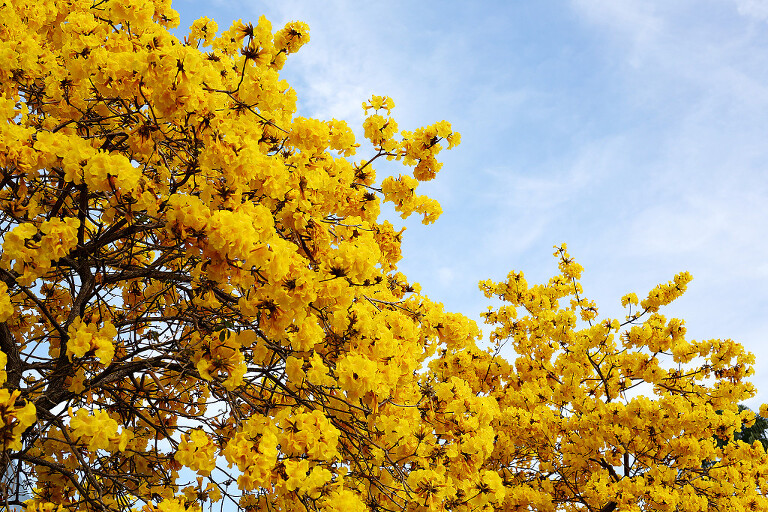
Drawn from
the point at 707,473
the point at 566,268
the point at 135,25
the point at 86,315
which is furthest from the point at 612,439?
the point at 135,25

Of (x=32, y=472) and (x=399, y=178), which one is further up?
(x=399, y=178)

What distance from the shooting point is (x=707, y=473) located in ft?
26.5

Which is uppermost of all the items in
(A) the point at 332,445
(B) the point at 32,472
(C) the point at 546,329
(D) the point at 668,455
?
(C) the point at 546,329

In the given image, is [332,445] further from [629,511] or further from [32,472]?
[629,511]

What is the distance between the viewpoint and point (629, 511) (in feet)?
22.2

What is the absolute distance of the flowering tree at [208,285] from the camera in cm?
272

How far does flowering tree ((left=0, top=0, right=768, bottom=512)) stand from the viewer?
2.72m

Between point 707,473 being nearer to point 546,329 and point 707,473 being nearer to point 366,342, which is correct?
point 546,329

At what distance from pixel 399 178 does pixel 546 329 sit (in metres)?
5.17

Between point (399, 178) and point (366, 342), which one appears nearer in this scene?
point (366, 342)

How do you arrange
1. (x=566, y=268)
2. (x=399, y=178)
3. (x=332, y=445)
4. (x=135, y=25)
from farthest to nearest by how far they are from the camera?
1. (x=566, y=268)
2. (x=399, y=178)
3. (x=135, y=25)
4. (x=332, y=445)

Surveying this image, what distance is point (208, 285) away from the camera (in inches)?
126

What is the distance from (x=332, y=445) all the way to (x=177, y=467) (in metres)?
2.00

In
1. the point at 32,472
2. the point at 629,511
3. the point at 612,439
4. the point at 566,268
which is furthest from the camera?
the point at 566,268
